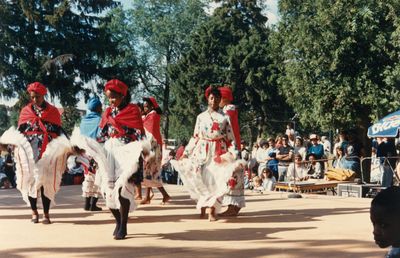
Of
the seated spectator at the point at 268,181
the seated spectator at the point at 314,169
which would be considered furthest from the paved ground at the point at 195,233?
the seated spectator at the point at 314,169

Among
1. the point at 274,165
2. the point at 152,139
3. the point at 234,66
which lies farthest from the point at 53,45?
the point at 152,139

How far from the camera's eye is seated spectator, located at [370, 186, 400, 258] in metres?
2.51

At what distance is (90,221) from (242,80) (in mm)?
35790

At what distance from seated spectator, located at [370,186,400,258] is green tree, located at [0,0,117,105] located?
29378 millimetres

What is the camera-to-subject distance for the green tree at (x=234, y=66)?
136 ft

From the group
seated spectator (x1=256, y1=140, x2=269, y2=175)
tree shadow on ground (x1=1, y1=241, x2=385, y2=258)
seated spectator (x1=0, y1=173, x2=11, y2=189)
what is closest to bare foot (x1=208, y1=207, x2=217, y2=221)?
tree shadow on ground (x1=1, y1=241, x2=385, y2=258)

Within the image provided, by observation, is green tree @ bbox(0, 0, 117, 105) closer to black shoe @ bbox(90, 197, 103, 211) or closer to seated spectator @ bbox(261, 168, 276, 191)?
seated spectator @ bbox(261, 168, 276, 191)

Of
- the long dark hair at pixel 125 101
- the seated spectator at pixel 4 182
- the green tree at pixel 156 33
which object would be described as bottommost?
the seated spectator at pixel 4 182

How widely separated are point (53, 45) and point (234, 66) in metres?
14.8

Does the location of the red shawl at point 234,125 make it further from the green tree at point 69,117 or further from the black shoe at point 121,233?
the green tree at point 69,117

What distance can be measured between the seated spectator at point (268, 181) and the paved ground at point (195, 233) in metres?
3.97

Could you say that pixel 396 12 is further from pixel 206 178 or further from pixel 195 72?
pixel 195 72

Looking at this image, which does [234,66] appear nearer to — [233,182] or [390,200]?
[233,182]

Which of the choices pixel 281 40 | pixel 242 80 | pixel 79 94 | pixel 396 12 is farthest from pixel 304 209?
pixel 242 80
